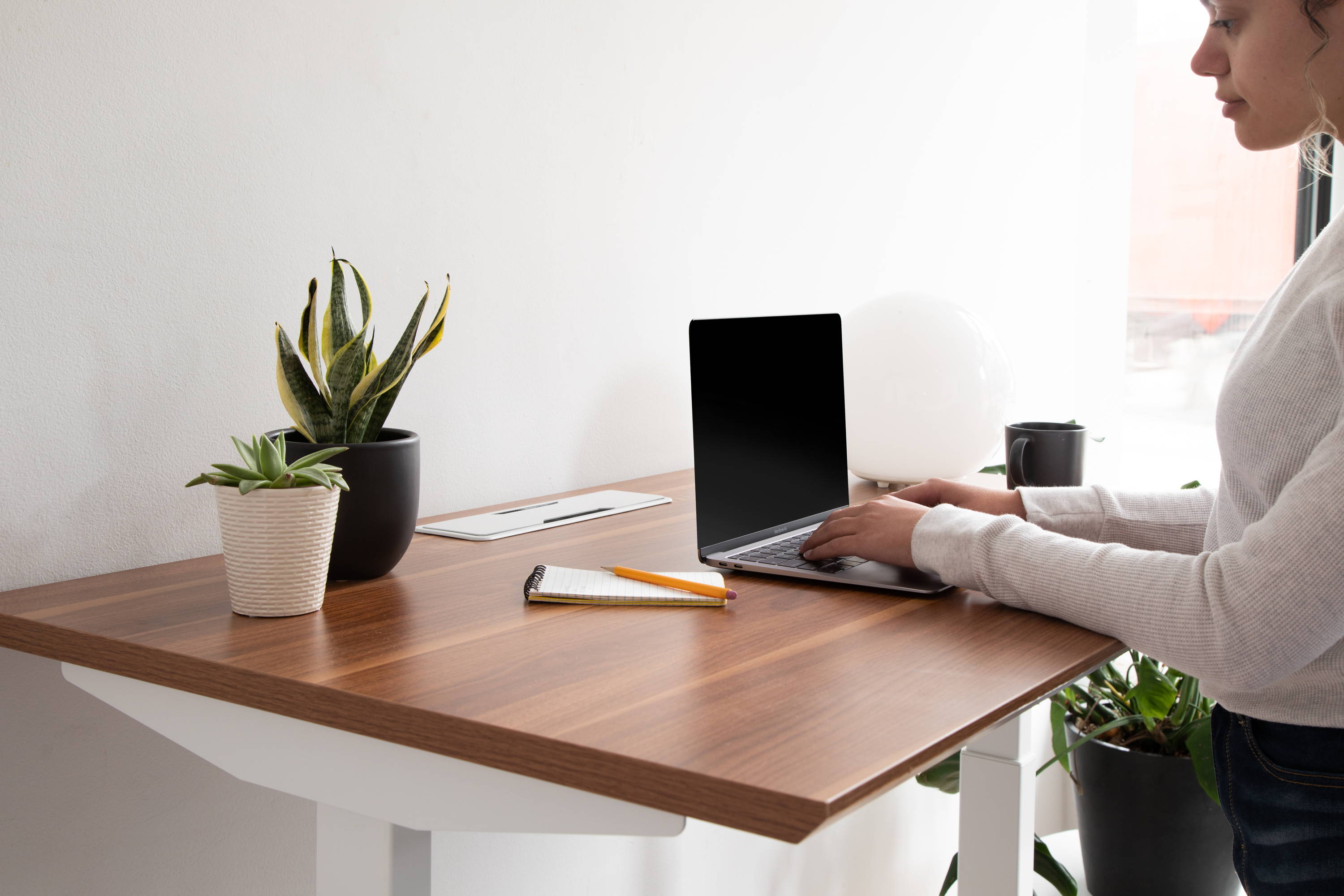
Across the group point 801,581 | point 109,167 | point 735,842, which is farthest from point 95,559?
point 735,842

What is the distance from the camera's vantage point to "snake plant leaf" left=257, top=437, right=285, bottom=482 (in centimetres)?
79

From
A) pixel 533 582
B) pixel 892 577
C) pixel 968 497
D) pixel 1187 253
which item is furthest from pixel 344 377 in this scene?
pixel 1187 253

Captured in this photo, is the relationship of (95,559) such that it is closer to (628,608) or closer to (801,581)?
(628,608)

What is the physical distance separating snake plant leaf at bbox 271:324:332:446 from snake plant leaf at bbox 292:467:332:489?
0.12 meters

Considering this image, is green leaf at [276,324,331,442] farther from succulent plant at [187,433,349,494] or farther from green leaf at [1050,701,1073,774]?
green leaf at [1050,701,1073,774]

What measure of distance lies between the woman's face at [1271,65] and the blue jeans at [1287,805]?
1.45 ft

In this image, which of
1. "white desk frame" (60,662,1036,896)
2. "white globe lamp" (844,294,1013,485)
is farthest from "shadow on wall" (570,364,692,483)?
"white desk frame" (60,662,1036,896)

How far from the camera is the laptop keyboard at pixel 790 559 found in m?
0.97

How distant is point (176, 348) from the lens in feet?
3.26

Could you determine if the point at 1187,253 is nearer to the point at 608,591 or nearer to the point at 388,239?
the point at 388,239

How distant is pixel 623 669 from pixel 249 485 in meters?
0.30

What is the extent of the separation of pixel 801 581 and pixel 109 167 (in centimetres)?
70

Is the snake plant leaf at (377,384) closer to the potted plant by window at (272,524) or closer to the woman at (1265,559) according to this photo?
the potted plant by window at (272,524)

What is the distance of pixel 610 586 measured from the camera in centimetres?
89
